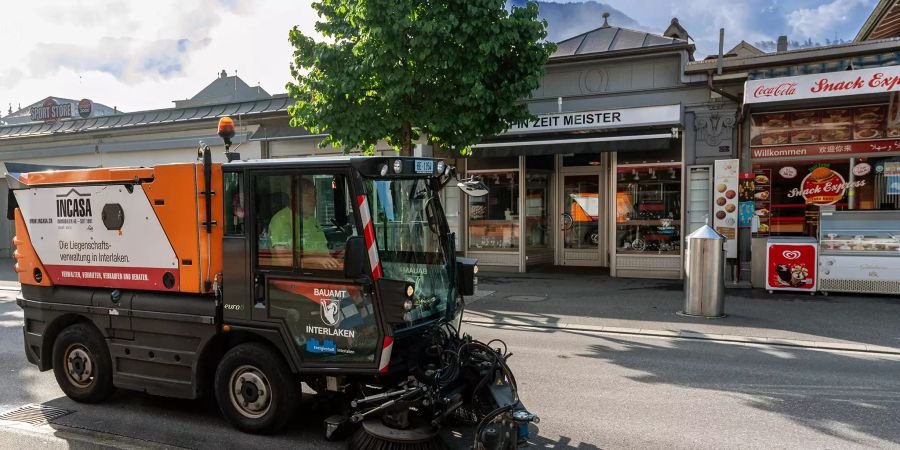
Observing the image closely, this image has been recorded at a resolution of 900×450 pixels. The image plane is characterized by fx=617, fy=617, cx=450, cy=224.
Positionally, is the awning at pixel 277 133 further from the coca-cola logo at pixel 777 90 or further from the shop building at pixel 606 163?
the coca-cola logo at pixel 777 90

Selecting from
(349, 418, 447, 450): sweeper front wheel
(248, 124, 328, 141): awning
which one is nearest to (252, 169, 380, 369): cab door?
(349, 418, 447, 450): sweeper front wheel

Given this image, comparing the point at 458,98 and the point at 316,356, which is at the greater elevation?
the point at 458,98

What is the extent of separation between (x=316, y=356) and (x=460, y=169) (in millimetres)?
12475

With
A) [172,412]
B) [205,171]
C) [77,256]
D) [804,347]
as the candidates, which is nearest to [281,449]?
[172,412]

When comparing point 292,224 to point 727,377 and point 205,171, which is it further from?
point 727,377

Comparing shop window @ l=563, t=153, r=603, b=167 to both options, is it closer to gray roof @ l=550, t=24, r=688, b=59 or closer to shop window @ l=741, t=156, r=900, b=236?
gray roof @ l=550, t=24, r=688, b=59

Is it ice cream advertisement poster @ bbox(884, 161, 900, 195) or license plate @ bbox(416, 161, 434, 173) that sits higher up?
ice cream advertisement poster @ bbox(884, 161, 900, 195)

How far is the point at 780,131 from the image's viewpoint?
13.0m

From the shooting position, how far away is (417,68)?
1052cm

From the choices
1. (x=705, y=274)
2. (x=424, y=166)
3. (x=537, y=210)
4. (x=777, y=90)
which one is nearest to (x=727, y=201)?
(x=777, y=90)

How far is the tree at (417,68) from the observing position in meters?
10.1

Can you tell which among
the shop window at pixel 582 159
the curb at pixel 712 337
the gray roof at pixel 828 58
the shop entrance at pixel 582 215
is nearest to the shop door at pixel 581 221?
the shop entrance at pixel 582 215

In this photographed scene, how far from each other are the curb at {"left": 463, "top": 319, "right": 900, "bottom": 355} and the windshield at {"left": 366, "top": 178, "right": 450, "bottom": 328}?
15.1 ft

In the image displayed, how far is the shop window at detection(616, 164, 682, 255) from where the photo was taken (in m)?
14.2
